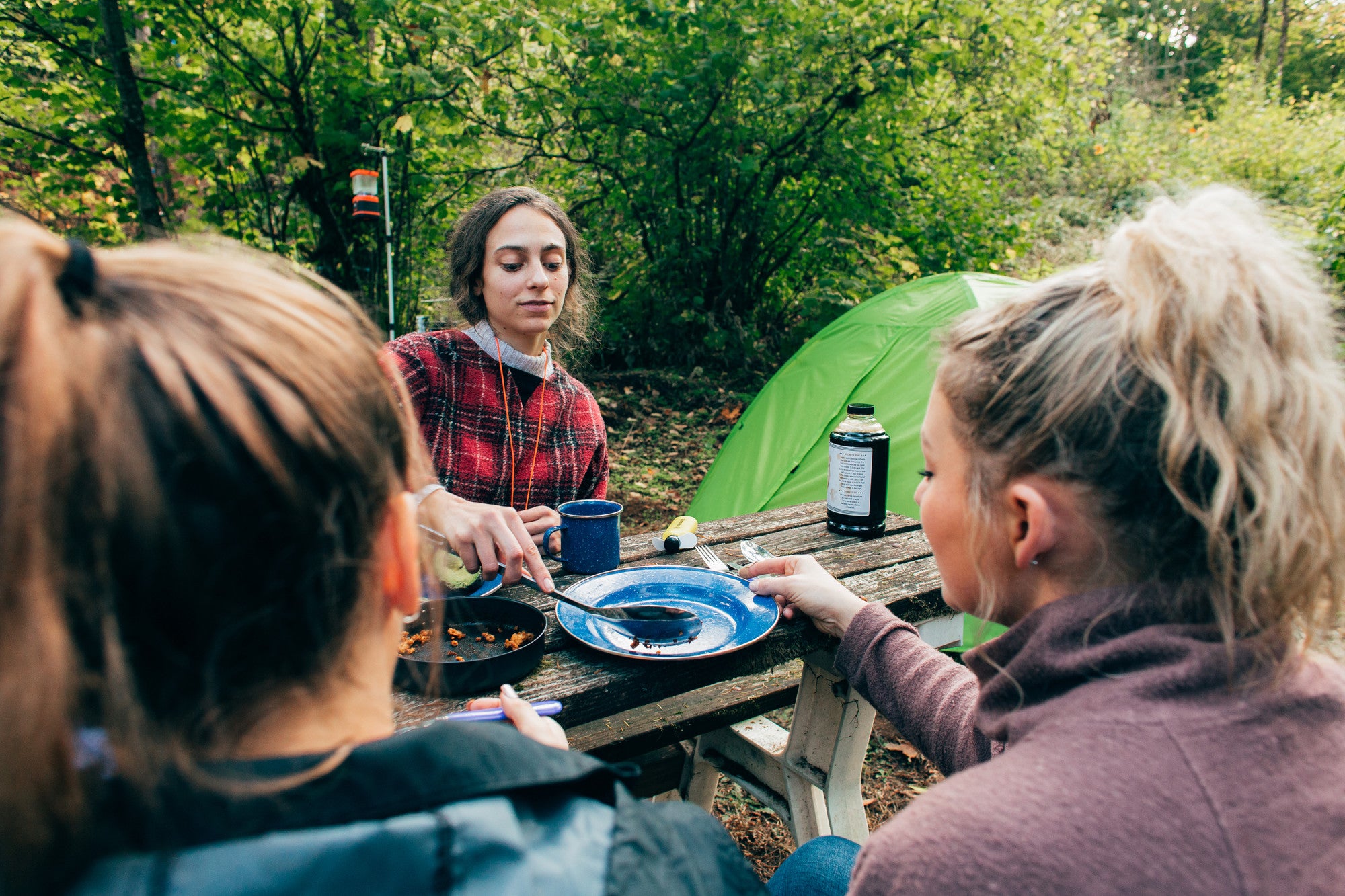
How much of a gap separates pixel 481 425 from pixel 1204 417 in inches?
79.9

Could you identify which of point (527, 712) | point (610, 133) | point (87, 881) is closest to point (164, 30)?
point (610, 133)

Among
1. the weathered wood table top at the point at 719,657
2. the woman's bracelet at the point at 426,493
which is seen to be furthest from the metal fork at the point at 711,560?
the woman's bracelet at the point at 426,493

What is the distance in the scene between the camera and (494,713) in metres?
1.11

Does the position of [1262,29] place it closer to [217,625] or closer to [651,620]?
[651,620]

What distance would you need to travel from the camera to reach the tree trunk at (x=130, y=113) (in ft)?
14.5

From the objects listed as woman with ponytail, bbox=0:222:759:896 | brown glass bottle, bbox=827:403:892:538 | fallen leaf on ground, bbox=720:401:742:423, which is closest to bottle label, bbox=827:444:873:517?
brown glass bottle, bbox=827:403:892:538

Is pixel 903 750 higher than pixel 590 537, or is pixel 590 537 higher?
pixel 590 537

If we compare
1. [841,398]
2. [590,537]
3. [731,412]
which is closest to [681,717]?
[590,537]

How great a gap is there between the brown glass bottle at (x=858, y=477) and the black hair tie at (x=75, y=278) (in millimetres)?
1612

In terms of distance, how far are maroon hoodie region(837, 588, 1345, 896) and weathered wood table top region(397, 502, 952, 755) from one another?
2.00 feet

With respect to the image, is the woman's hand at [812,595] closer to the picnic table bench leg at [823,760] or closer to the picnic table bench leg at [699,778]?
the picnic table bench leg at [823,760]

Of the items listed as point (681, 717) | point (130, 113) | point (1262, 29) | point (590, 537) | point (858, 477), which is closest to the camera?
point (590, 537)

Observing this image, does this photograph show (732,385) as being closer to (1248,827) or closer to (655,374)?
(655,374)

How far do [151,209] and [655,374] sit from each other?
12.9 feet
